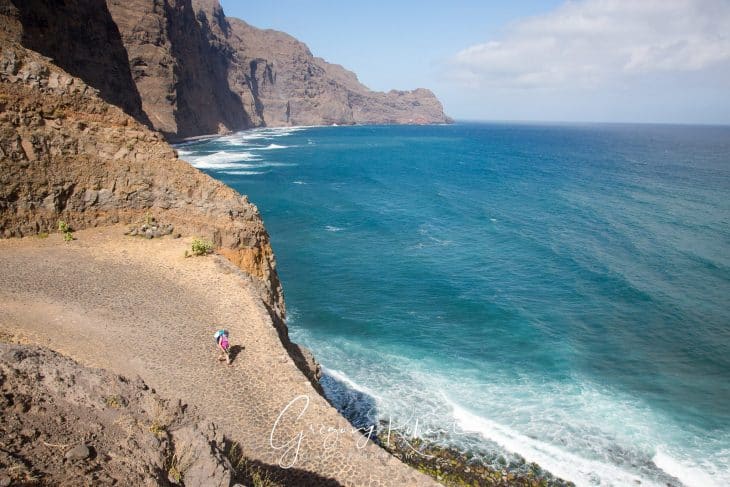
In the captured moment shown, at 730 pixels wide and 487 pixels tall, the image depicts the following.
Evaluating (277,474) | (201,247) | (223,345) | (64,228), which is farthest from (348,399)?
(64,228)

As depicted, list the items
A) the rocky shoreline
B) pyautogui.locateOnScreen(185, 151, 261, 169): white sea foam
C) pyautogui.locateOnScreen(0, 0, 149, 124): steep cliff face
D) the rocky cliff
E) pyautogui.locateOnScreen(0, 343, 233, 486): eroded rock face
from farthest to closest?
1. pyautogui.locateOnScreen(185, 151, 261, 169): white sea foam
2. the rocky cliff
3. pyautogui.locateOnScreen(0, 0, 149, 124): steep cliff face
4. the rocky shoreline
5. pyautogui.locateOnScreen(0, 343, 233, 486): eroded rock face

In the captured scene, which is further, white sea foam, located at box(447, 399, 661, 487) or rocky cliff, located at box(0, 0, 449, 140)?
rocky cliff, located at box(0, 0, 449, 140)

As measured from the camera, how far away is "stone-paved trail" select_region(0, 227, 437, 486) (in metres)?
11.5

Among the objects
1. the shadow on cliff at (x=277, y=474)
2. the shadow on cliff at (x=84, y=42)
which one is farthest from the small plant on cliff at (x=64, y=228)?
the shadow on cliff at (x=84, y=42)

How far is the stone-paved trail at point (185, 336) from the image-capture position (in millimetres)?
11453

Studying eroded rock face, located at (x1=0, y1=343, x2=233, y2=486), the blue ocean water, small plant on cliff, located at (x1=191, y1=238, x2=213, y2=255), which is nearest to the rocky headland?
eroded rock face, located at (x1=0, y1=343, x2=233, y2=486)

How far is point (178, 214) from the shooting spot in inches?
904

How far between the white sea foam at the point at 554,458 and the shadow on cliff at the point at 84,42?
5745cm

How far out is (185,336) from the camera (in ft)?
50.0

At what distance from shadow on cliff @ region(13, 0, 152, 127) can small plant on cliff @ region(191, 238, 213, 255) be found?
44900mm

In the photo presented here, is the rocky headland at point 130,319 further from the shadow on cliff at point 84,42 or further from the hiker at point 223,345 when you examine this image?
the shadow on cliff at point 84,42

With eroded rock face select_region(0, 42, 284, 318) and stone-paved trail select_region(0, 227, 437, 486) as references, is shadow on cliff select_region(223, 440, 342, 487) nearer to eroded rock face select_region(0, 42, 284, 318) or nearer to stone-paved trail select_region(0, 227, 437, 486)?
stone-paved trail select_region(0, 227, 437, 486)

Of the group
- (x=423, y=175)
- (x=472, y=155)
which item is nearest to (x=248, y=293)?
(x=423, y=175)

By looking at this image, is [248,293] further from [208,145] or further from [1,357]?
[208,145]
